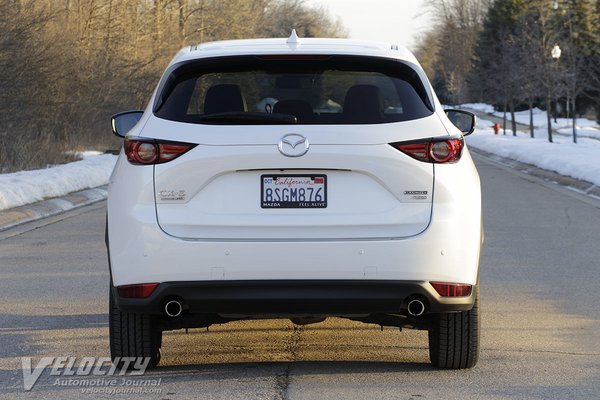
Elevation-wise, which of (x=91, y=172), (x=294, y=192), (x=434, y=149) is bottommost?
(x=91, y=172)

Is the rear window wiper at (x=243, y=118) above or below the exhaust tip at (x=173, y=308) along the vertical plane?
above

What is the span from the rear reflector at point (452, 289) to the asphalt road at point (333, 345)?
19.0 inches

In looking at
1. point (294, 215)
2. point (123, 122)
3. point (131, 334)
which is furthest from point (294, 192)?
point (123, 122)

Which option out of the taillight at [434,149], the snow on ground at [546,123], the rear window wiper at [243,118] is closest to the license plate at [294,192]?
the rear window wiper at [243,118]

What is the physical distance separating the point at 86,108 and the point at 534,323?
28642 mm

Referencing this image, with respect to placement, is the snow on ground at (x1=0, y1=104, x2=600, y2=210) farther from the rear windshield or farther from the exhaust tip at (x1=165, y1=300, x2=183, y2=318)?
the exhaust tip at (x1=165, y1=300, x2=183, y2=318)

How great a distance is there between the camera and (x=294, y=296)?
5.57 metres

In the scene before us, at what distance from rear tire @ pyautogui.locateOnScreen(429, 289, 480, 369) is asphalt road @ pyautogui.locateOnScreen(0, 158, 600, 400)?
0.07 metres

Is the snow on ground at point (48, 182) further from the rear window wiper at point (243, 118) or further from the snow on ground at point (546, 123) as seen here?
the snow on ground at point (546, 123)

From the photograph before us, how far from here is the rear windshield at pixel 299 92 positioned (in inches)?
227

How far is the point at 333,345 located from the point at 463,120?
5.12 feet

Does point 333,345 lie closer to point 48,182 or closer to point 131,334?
point 131,334

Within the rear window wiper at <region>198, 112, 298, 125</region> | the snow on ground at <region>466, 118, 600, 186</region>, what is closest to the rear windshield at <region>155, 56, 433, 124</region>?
the rear window wiper at <region>198, 112, 298, 125</region>

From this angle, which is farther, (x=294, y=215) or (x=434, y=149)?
(x=434, y=149)
